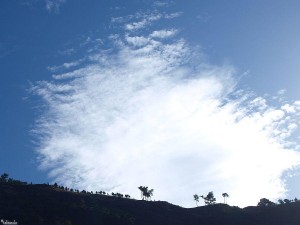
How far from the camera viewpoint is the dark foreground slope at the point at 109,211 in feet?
287

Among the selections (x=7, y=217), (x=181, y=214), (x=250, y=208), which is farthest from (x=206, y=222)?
(x=7, y=217)

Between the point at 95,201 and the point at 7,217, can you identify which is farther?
the point at 95,201

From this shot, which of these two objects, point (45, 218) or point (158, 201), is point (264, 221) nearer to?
point (158, 201)

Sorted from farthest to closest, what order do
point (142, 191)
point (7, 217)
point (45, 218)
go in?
point (142, 191)
point (45, 218)
point (7, 217)

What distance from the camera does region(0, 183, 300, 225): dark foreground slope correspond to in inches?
3450

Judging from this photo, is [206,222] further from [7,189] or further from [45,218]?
[7,189]

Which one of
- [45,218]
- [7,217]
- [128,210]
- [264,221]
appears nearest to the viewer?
[7,217]

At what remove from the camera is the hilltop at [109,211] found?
8769 centimetres

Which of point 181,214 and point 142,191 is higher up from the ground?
point 142,191

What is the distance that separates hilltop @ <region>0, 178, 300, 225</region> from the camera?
87.7m

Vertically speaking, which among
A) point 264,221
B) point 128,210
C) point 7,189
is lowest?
point 264,221

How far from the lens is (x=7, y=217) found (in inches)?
3132

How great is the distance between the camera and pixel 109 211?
101 meters

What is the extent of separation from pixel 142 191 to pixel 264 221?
171 ft
